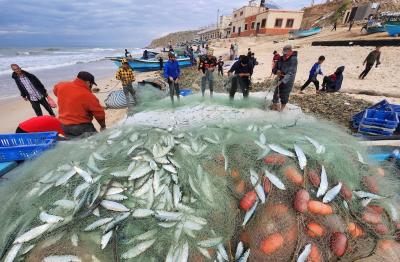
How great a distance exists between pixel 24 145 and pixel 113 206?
7.74 ft

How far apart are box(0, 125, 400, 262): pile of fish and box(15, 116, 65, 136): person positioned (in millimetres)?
1912

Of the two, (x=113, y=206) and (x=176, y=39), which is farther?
(x=176, y=39)

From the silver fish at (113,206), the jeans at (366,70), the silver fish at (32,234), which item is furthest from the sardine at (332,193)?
the jeans at (366,70)

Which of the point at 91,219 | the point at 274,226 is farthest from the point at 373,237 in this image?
the point at 91,219

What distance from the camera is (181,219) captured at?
2.21 meters

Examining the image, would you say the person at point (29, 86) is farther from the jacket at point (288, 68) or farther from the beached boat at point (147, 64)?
the beached boat at point (147, 64)

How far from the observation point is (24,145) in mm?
3527

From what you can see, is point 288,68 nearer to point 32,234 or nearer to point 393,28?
point 32,234

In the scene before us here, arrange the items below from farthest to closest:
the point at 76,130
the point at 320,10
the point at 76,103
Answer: the point at 320,10 < the point at 76,130 < the point at 76,103

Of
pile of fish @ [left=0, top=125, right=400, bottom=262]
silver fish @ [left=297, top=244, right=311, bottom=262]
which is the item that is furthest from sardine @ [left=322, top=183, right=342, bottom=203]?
silver fish @ [left=297, top=244, right=311, bottom=262]

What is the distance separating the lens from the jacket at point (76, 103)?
12.2 feet

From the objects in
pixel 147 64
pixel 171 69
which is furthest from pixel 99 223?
pixel 147 64

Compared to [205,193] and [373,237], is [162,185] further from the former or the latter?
[373,237]

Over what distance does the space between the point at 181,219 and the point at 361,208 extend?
2019mm
